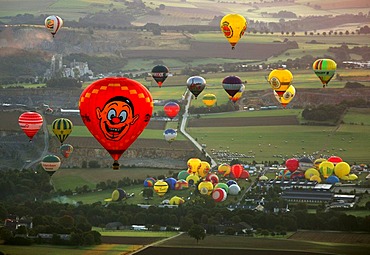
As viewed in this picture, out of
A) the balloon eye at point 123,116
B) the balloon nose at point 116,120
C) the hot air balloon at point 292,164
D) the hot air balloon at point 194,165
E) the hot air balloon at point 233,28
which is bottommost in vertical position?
the hot air balloon at point 194,165

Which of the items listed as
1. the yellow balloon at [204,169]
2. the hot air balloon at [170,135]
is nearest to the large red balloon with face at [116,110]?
the yellow balloon at [204,169]

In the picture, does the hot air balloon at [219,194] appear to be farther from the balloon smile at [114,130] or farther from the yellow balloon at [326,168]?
the balloon smile at [114,130]

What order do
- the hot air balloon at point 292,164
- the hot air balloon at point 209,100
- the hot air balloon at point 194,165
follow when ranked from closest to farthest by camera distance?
1. the hot air balloon at point 194,165
2. the hot air balloon at point 292,164
3. the hot air balloon at point 209,100

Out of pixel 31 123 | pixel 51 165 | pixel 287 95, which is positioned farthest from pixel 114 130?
pixel 287 95

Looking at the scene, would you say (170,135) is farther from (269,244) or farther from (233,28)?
(269,244)

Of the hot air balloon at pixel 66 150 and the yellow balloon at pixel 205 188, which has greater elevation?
the yellow balloon at pixel 205 188
